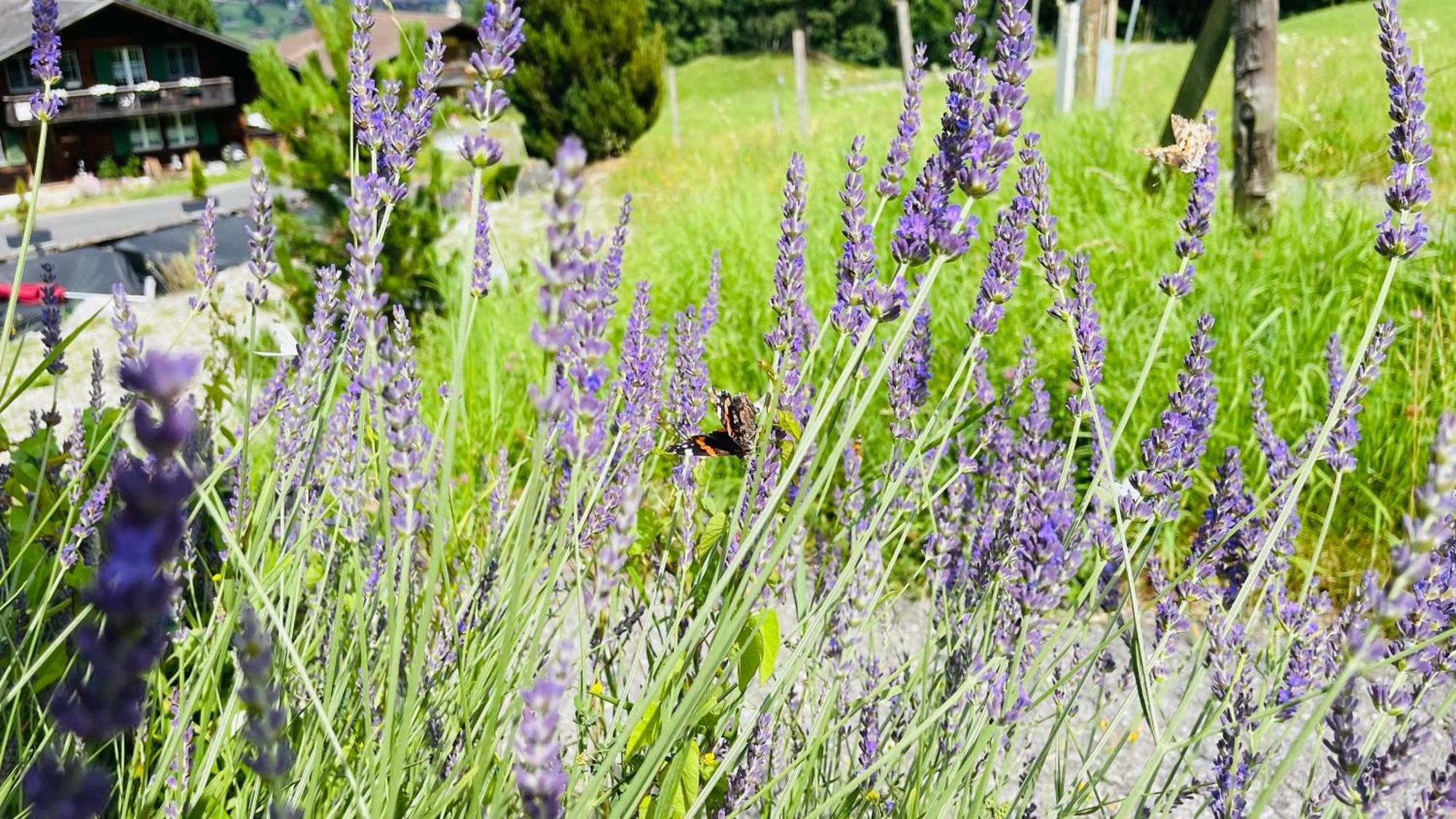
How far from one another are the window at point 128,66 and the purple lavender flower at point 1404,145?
33.6 m

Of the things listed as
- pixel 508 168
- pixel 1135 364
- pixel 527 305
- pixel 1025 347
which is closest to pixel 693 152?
pixel 508 168

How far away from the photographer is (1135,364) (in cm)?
335

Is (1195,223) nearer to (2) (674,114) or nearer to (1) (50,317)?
(1) (50,317)

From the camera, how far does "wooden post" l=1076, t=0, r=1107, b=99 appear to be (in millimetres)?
8008

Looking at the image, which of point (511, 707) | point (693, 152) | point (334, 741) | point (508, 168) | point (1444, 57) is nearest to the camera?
point (334, 741)

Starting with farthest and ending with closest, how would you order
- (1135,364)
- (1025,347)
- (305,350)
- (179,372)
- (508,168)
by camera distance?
1. (508,168)
2. (1135,364)
3. (1025,347)
4. (305,350)
5. (179,372)

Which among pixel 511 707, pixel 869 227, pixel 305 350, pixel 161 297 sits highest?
pixel 869 227

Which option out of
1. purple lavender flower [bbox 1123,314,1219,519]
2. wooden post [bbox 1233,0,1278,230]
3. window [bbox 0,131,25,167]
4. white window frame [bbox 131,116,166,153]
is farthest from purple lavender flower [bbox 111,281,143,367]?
white window frame [bbox 131,116,166,153]

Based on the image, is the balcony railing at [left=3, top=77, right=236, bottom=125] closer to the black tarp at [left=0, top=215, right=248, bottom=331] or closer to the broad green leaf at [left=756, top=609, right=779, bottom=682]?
the black tarp at [left=0, top=215, right=248, bottom=331]

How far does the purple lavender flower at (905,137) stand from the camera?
120cm

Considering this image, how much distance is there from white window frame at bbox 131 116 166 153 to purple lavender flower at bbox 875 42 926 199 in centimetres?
3535

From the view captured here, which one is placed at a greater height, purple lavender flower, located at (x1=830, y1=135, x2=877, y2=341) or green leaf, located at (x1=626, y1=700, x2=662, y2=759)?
purple lavender flower, located at (x1=830, y1=135, x2=877, y2=341)

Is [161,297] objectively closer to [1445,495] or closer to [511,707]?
[511,707]

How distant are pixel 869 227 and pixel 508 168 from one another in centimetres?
546
